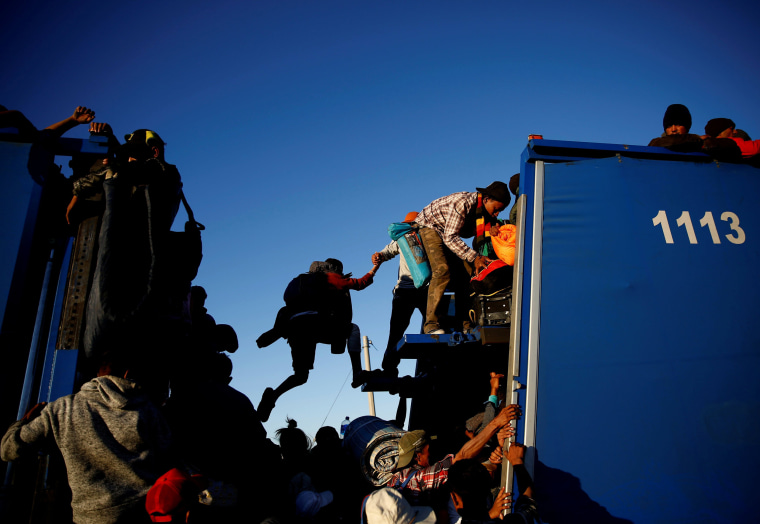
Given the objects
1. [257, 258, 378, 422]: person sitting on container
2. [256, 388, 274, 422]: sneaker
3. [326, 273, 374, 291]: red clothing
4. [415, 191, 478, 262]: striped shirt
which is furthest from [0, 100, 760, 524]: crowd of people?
[326, 273, 374, 291]: red clothing

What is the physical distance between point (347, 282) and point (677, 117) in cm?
403

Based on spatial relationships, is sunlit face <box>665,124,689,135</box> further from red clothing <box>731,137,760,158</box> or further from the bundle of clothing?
the bundle of clothing

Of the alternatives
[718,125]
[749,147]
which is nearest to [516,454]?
[749,147]

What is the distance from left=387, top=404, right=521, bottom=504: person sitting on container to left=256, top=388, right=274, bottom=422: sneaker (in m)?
2.01

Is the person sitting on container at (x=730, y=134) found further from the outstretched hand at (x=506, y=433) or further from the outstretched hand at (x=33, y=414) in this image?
the outstretched hand at (x=33, y=414)

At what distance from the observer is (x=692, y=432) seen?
4246 mm

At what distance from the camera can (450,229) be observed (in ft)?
20.6

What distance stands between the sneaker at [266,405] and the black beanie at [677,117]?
17.2 ft

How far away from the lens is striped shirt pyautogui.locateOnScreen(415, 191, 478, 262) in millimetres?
6211

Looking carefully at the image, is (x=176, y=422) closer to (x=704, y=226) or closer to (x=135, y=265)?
(x=135, y=265)

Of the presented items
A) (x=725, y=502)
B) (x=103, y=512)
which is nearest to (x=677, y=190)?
(x=725, y=502)

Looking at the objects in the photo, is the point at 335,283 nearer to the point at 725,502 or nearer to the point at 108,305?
the point at 108,305

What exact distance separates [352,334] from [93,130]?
3.92 meters

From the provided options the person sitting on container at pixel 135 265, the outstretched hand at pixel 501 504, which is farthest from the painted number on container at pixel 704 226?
the person sitting on container at pixel 135 265
